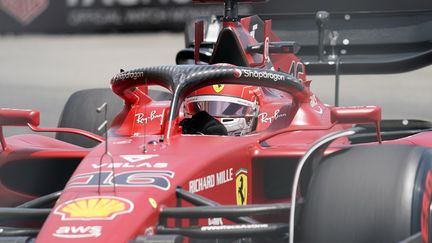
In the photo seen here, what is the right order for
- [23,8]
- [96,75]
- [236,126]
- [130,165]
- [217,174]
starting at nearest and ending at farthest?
1. [130,165]
2. [217,174]
3. [236,126]
4. [96,75]
5. [23,8]

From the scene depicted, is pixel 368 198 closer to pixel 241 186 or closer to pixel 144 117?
pixel 241 186

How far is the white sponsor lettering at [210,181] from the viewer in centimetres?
412

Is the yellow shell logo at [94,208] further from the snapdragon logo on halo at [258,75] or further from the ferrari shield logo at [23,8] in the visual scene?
the ferrari shield logo at [23,8]

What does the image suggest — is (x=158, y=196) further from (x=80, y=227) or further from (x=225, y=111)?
(x=225, y=111)

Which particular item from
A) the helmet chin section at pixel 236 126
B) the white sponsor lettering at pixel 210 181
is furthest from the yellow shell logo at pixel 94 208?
the helmet chin section at pixel 236 126

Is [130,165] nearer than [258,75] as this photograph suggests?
Yes

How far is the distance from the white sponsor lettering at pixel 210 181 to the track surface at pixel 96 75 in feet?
18.3

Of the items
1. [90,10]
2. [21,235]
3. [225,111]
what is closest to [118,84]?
[225,111]

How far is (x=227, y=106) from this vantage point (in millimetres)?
5148

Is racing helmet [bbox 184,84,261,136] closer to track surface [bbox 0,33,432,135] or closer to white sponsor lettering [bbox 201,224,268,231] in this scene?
white sponsor lettering [bbox 201,224,268,231]

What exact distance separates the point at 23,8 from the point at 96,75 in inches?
177

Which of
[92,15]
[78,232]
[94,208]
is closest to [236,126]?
[94,208]

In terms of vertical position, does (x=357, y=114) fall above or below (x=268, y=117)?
above

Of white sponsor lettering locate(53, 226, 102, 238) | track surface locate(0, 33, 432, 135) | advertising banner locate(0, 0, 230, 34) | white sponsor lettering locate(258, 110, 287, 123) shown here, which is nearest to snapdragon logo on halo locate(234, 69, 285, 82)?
white sponsor lettering locate(258, 110, 287, 123)
